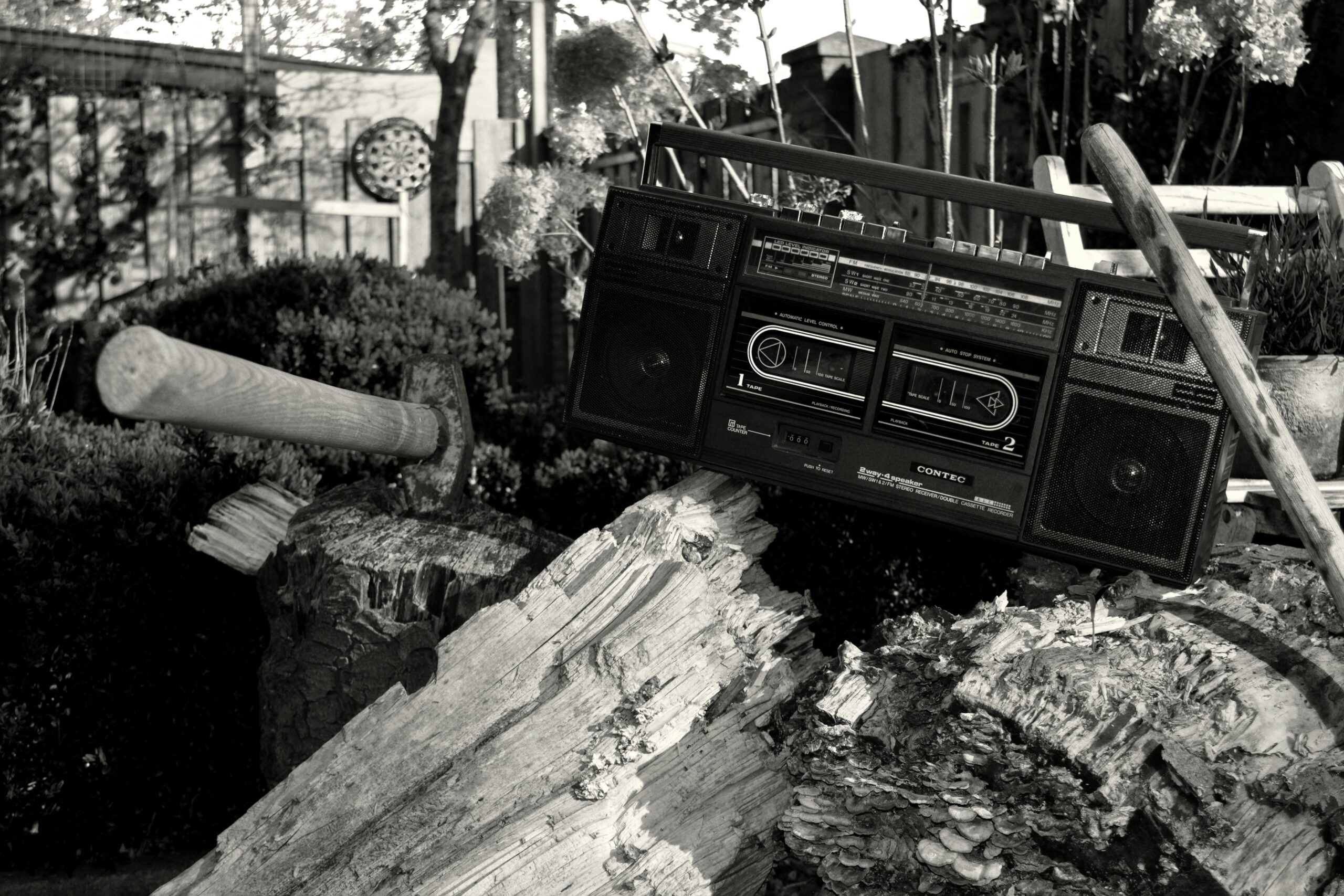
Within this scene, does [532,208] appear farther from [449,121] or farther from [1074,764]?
[1074,764]

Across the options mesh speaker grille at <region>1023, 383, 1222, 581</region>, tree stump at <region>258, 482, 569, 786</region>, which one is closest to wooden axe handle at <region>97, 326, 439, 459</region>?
tree stump at <region>258, 482, 569, 786</region>

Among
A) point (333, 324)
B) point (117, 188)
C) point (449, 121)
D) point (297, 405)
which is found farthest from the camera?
point (117, 188)

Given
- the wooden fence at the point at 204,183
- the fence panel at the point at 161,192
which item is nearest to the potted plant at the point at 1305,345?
the wooden fence at the point at 204,183

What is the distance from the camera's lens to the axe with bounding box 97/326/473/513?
144 centimetres

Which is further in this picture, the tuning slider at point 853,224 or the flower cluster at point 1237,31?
the flower cluster at point 1237,31

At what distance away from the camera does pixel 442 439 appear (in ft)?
7.59

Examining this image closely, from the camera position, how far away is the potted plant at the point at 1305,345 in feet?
8.23

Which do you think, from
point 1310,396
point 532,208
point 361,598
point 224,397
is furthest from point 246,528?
point 532,208

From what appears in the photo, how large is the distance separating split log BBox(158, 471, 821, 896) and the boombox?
34 cm

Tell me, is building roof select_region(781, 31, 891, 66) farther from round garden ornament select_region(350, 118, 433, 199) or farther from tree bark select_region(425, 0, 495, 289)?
round garden ornament select_region(350, 118, 433, 199)

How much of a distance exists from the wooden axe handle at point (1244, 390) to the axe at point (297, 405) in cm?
124

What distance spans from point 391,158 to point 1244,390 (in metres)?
5.88

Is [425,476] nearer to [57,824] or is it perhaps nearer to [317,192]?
[57,824]

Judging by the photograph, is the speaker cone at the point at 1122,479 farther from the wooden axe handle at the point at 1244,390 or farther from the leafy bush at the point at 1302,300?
the leafy bush at the point at 1302,300
